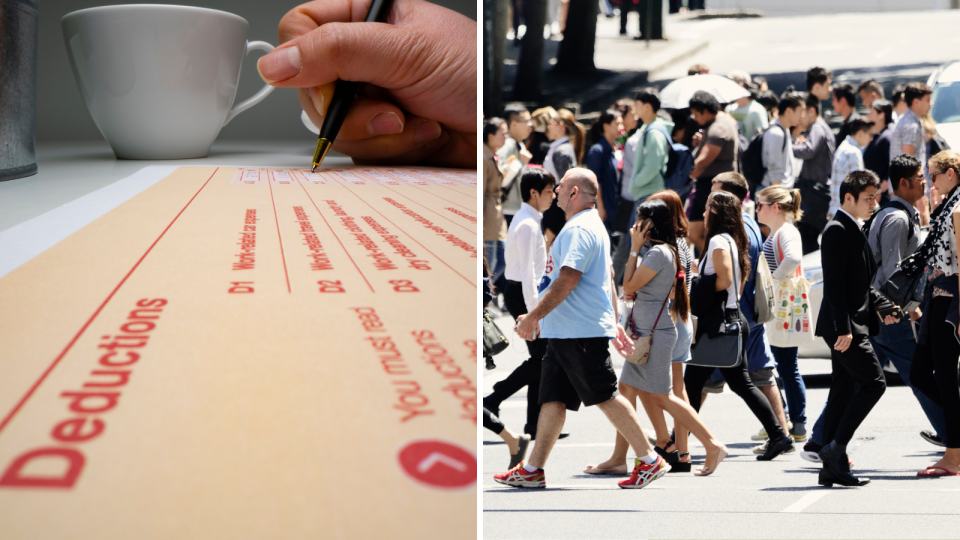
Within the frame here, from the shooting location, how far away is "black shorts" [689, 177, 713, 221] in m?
2.38

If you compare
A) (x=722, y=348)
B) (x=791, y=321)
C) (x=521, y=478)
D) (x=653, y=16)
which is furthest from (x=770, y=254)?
(x=653, y=16)

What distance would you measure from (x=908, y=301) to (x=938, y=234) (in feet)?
0.64

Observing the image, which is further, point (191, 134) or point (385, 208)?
point (191, 134)

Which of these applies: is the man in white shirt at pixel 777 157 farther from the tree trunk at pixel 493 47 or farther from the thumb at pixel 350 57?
the thumb at pixel 350 57

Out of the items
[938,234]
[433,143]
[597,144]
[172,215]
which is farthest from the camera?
[597,144]

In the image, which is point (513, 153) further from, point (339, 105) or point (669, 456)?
point (339, 105)

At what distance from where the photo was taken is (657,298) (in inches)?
70.2

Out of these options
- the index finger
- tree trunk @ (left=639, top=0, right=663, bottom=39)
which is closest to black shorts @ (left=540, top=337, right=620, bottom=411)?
the index finger

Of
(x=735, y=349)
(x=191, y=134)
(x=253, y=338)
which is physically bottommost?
(x=735, y=349)

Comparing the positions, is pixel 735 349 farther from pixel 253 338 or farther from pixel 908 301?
pixel 253 338

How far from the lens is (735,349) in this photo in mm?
1935

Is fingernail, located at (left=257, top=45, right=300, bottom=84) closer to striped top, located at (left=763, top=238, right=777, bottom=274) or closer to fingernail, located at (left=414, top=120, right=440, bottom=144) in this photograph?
fingernail, located at (left=414, top=120, right=440, bottom=144)

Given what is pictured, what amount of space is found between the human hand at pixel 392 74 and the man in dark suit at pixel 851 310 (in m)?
1.10

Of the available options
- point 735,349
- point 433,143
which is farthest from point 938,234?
point 433,143
